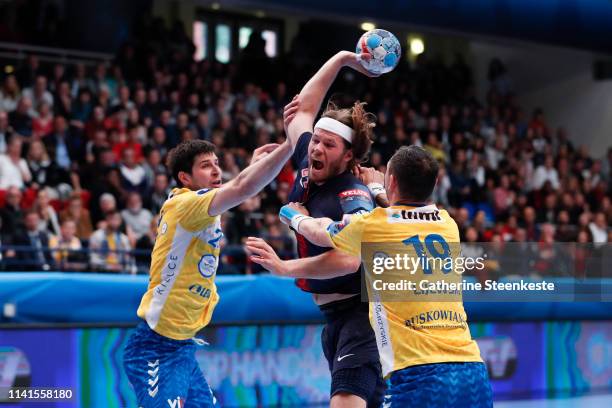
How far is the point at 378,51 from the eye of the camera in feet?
18.0

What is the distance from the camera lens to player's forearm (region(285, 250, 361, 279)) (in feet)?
15.6

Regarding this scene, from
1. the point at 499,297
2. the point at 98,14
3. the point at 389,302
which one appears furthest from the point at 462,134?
the point at 389,302

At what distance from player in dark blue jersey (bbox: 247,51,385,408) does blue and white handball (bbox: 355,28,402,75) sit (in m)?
0.08

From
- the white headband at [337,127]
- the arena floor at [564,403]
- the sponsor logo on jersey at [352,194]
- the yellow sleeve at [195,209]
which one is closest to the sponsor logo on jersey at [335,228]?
the sponsor logo on jersey at [352,194]

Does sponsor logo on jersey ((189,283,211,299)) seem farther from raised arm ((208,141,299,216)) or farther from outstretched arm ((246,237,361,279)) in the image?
outstretched arm ((246,237,361,279))

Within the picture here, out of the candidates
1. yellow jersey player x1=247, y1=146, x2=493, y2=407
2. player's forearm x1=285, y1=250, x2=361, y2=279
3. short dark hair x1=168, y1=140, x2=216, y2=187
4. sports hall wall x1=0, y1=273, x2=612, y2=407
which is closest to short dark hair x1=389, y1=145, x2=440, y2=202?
yellow jersey player x1=247, y1=146, x2=493, y2=407

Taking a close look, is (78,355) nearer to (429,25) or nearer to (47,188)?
(47,188)

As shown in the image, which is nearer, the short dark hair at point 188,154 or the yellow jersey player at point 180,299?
the yellow jersey player at point 180,299

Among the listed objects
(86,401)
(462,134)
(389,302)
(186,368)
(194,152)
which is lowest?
(86,401)

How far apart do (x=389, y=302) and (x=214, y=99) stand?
12883 millimetres

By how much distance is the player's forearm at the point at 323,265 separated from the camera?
4766mm

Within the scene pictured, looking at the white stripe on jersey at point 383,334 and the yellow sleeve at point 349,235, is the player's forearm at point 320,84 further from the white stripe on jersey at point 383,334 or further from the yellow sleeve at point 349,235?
the white stripe on jersey at point 383,334

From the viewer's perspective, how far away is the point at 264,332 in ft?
31.5

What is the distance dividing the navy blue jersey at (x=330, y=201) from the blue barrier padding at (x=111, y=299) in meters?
3.75
